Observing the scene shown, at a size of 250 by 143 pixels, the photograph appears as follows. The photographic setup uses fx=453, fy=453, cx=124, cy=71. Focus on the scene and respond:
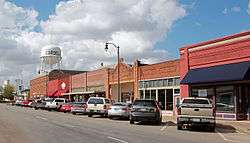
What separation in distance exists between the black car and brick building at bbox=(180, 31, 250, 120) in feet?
17.7

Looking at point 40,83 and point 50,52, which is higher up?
point 50,52

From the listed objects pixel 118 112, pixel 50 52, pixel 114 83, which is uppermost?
pixel 50 52

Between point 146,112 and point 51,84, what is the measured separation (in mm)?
69992

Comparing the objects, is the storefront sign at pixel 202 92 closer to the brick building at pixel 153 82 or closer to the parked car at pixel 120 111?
the brick building at pixel 153 82

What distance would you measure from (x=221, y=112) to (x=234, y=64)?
403cm

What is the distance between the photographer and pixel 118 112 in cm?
3456

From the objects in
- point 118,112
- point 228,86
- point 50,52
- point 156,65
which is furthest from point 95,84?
point 50,52

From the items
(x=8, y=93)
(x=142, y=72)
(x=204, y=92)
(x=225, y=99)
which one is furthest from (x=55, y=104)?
(x=8, y=93)

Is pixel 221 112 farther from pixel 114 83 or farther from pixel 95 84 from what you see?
pixel 95 84

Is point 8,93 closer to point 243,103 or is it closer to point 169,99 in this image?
point 169,99

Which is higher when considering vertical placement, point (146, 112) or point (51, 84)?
point (51, 84)

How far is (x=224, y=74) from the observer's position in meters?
31.5

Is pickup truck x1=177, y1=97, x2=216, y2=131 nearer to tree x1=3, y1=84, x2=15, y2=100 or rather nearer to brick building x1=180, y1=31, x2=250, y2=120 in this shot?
brick building x1=180, y1=31, x2=250, y2=120

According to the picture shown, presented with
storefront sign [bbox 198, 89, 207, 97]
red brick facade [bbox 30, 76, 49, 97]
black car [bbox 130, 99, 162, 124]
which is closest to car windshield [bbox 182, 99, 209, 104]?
black car [bbox 130, 99, 162, 124]
